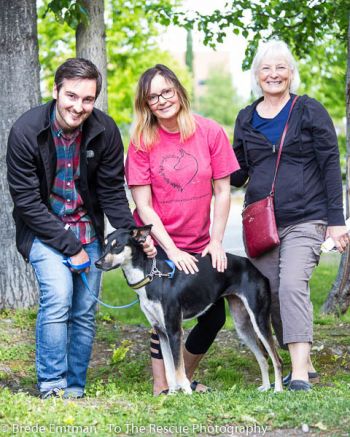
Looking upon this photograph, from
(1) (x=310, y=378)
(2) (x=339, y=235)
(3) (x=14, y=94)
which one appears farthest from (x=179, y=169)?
(3) (x=14, y=94)

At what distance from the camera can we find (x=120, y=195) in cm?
527

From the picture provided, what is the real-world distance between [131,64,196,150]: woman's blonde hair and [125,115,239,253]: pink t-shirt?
5cm

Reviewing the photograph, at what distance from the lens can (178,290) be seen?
16.7ft

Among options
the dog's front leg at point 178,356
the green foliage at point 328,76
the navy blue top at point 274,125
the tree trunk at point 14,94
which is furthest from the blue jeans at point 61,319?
the green foliage at point 328,76

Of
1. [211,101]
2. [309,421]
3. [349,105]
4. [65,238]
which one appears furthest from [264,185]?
[211,101]

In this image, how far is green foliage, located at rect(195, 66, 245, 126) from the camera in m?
62.8

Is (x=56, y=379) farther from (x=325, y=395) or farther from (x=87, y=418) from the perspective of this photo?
(x=325, y=395)

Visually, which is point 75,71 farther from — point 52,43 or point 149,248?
point 52,43

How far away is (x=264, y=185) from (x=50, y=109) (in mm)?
1551

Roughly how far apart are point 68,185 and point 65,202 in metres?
0.13

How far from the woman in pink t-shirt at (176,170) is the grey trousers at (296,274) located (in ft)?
1.36

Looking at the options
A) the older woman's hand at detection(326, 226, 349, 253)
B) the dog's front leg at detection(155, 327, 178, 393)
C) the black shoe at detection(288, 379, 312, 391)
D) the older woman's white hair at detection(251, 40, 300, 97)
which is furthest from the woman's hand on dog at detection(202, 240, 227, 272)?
the older woman's white hair at detection(251, 40, 300, 97)

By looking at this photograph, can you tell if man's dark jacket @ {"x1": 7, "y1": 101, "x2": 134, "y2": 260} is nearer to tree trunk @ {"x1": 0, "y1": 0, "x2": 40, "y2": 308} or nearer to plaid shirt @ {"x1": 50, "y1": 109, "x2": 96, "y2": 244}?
plaid shirt @ {"x1": 50, "y1": 109, "x2": 96, "y2": 244}

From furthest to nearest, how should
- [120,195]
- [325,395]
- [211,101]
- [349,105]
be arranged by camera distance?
[211,101], [349,105], [120,195], [325,395]
